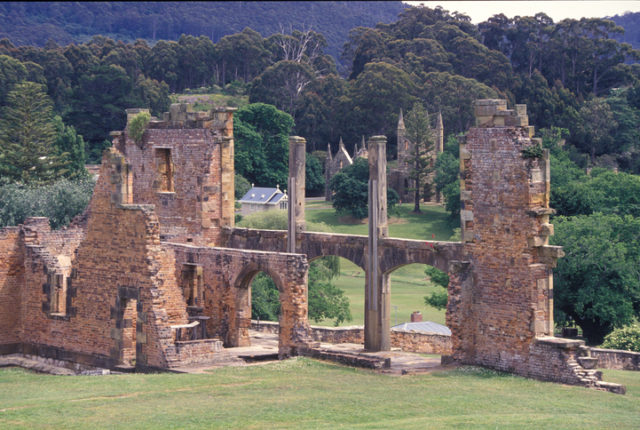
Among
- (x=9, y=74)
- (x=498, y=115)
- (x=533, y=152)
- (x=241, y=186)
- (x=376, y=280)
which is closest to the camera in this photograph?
(x=533, y=152)

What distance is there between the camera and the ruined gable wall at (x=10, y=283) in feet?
93.9

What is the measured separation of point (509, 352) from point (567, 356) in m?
1.68

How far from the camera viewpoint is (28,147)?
57.3 m

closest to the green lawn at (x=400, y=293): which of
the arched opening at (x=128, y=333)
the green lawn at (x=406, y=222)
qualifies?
the green lawn at (x=406, y=222)

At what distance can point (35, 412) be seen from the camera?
741 inches

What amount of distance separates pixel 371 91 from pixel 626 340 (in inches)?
2549

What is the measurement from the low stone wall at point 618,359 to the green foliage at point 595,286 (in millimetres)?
8238

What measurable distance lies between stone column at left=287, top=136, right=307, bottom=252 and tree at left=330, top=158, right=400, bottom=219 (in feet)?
141

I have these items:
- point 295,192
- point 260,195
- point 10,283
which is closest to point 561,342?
point 295,192

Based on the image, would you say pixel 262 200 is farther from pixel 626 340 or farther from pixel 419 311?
pixel 626 340

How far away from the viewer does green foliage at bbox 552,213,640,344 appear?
120 feet

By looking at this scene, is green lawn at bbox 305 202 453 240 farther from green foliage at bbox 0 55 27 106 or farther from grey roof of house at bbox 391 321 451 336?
grey roof of house at bbox 391 321 451 336

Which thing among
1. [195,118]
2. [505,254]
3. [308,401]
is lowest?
[308,401]

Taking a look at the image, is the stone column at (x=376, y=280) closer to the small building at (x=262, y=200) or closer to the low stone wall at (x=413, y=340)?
the low stone wall at (x=413, y=340)
